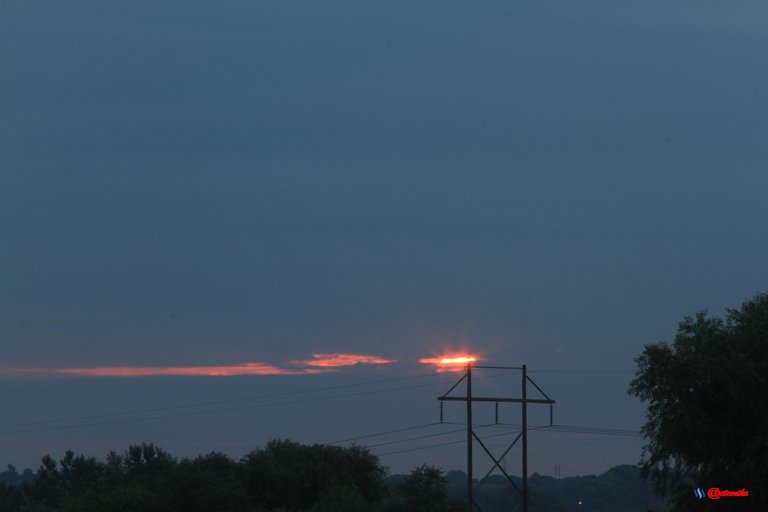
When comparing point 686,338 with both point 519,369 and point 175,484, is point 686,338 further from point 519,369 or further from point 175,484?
point 175,484

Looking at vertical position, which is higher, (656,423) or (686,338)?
(686,338)

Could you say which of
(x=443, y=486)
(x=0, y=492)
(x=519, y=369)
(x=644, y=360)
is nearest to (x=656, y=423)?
(x=644, y=360)

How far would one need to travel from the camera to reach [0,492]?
467ft

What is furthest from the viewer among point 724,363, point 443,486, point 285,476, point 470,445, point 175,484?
point 285,476

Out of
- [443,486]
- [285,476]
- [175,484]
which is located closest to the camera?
[443,486]

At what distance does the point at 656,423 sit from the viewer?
55.1 metres

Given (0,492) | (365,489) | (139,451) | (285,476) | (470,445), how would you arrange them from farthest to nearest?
(139,451) → (0,492) → (365,489) → (285,476) → (470,445)

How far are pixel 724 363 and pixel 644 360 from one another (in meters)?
4.20

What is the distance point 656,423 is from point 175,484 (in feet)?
151

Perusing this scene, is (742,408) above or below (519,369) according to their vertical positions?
below

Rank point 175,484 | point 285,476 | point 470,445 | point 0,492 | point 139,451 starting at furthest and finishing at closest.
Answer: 1. point 139,451
2. point 0,492
3. point 285,476
4. point 175,484
5. point 470,445

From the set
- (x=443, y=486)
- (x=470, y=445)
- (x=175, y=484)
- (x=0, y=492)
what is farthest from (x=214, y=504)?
(x=0, y=492)

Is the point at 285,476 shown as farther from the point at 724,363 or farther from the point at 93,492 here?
the point at 724,363

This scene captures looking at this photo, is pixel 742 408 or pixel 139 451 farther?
pixel 139 451
